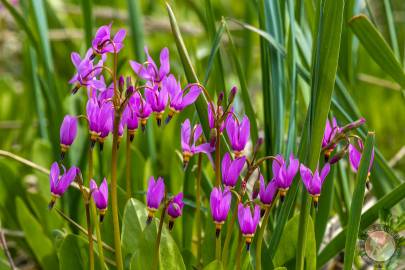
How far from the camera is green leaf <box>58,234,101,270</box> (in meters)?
1.34

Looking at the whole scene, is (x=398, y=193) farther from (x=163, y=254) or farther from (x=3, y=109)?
(x=3, y=109)

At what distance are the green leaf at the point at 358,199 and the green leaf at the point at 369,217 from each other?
0.59 ft

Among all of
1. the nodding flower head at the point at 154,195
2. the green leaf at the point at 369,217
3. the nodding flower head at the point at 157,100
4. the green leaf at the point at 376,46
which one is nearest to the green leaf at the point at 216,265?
Answer: the nodding flower head at the point at 154,195

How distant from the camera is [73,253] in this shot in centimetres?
135

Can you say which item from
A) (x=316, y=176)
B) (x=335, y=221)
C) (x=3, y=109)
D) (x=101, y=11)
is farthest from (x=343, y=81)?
(x=101, y=11)

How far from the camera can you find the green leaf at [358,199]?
43.9 inches

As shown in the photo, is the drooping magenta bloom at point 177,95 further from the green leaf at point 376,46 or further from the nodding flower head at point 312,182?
the green leaf at point 376,46

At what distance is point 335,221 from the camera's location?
1907 mm

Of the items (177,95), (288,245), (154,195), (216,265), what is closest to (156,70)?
(177,95)

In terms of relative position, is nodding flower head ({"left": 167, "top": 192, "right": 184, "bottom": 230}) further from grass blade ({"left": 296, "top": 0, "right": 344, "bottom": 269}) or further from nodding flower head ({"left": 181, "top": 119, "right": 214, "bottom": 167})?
grass blade ({"left": 296, "top": 0, "right": 344, "bottom": 269})

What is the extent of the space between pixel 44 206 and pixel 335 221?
0.71 metres

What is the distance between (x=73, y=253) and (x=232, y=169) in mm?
392

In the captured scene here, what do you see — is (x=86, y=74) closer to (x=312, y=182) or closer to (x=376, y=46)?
(x=312, y=182)

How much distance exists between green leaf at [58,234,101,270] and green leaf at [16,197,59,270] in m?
0.31
